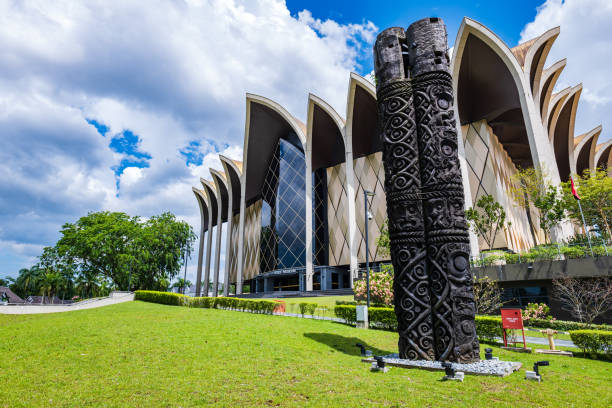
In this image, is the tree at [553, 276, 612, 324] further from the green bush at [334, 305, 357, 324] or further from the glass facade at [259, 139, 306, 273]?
the glass facade at [259, 139, 306, 273]

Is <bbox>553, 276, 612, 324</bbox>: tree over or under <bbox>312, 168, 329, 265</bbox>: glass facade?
under

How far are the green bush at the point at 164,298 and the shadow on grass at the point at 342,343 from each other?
15.6 metres

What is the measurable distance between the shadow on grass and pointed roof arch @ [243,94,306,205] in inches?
1043

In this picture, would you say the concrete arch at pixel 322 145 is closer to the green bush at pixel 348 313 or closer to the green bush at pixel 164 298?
the green bush at pixel 164 298

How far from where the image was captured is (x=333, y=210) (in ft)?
119

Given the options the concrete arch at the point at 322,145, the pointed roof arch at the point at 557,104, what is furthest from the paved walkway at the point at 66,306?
the pointed roof arch at the point at 557,104

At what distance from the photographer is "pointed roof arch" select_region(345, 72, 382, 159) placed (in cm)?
3070

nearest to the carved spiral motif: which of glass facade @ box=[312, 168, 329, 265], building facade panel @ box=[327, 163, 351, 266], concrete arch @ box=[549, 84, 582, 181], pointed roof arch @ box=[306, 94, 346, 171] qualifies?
pointed roof arch @ box=[306, 94, 346, 171]

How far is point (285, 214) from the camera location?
129 ft

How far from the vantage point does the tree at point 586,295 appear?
1456cm

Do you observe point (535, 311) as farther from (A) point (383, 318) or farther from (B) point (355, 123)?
(B) point (355, 123)

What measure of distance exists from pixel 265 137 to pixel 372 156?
47.9 ft

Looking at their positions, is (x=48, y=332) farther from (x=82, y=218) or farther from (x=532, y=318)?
(x=82, y=218)

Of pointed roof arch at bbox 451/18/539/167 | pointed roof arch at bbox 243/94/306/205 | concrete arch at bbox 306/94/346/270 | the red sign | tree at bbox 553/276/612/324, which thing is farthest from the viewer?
pointed roof arch at bbox 243/94/306/205
